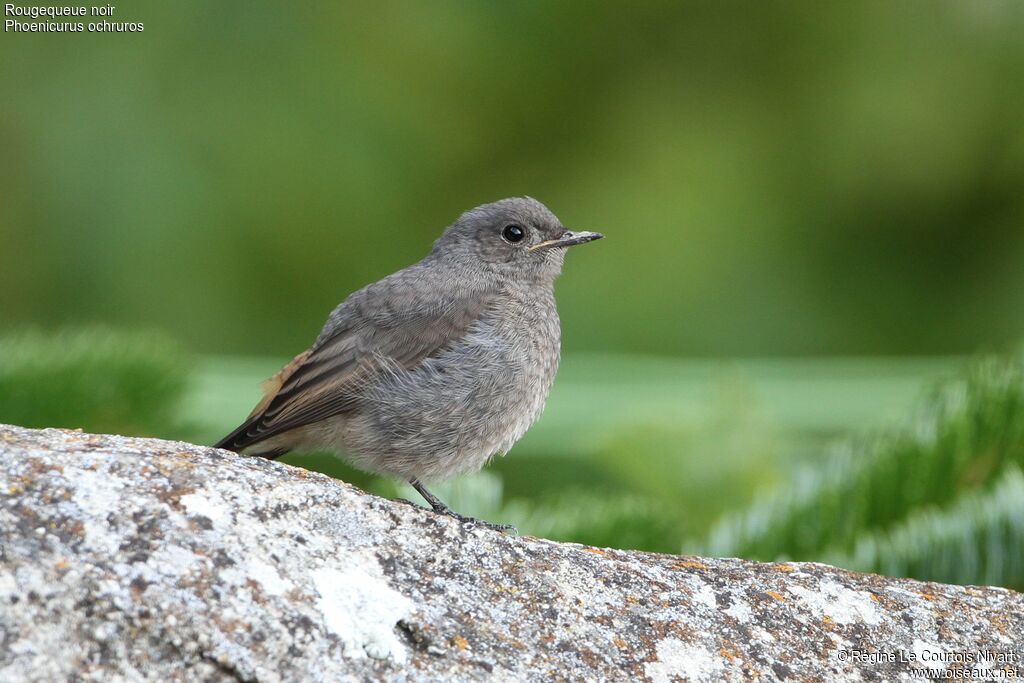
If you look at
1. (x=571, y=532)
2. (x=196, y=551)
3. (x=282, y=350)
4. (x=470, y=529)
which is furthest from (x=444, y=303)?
(x=282, y=350)

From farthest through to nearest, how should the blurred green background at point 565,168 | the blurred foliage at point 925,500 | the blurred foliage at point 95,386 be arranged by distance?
the blurred green background at point 565,168 → the blurred foliage at point 95,386 → the blurred foliage at point 925,500

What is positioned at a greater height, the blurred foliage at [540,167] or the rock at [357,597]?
the blurred foliage at [540,167]

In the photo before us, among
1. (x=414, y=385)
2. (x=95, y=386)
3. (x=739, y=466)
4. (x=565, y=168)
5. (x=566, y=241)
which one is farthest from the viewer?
(x=565, y=168)


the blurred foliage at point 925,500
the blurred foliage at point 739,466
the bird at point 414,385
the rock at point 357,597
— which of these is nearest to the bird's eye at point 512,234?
the bird at point 414,385

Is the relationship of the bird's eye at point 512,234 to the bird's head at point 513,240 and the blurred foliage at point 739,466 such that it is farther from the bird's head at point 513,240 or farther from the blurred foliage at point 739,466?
the blurred foliage at point 739,466

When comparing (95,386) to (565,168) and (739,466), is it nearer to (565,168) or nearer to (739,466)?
(739,466)

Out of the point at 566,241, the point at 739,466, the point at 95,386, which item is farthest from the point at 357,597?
the point at 566,241

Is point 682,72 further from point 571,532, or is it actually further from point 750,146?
point 571,532

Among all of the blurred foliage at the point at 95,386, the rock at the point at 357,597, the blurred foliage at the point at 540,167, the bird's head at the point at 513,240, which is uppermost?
the blurred foliage at the point at 540,167
